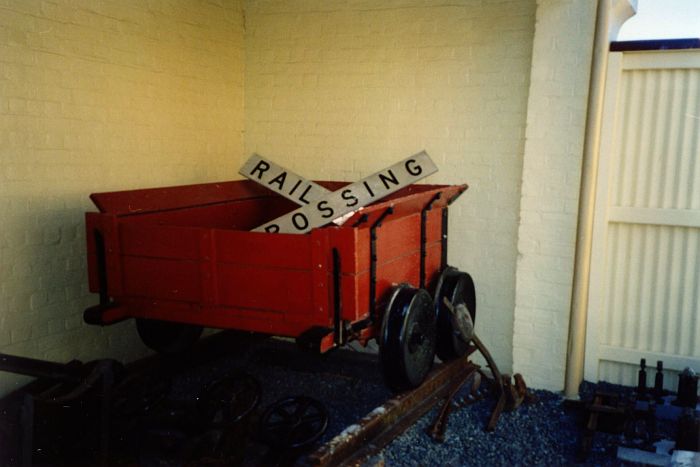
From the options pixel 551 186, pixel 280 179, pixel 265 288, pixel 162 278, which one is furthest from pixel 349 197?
pixel 551 186

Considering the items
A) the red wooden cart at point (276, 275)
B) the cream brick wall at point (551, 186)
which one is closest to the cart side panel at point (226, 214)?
the red wooden cart at point (276, 275)

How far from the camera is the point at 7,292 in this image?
4.07m

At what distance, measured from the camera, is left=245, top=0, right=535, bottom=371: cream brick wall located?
5141 mm

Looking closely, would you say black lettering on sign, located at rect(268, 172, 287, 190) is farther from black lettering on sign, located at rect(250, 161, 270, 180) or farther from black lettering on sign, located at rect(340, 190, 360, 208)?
black lettering on sign, located at rect(340, 190, 360, 208)

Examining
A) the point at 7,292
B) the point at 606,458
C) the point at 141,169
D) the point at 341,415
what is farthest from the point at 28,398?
the point at 606,458

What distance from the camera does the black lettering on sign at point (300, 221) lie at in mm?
4070

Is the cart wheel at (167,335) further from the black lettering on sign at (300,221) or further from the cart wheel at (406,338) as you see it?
the cart wheel at (406,338)

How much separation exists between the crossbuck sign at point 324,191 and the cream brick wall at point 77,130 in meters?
1.01

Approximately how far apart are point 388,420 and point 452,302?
122cm

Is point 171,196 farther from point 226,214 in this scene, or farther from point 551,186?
point 551,186

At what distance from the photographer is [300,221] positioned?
13.4ft

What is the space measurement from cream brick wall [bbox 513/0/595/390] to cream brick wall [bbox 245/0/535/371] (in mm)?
225

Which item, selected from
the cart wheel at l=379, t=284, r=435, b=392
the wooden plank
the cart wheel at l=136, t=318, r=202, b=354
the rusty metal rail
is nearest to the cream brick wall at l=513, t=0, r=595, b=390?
the wooden plank

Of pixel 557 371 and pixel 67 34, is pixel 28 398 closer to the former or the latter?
pixel 67 34
